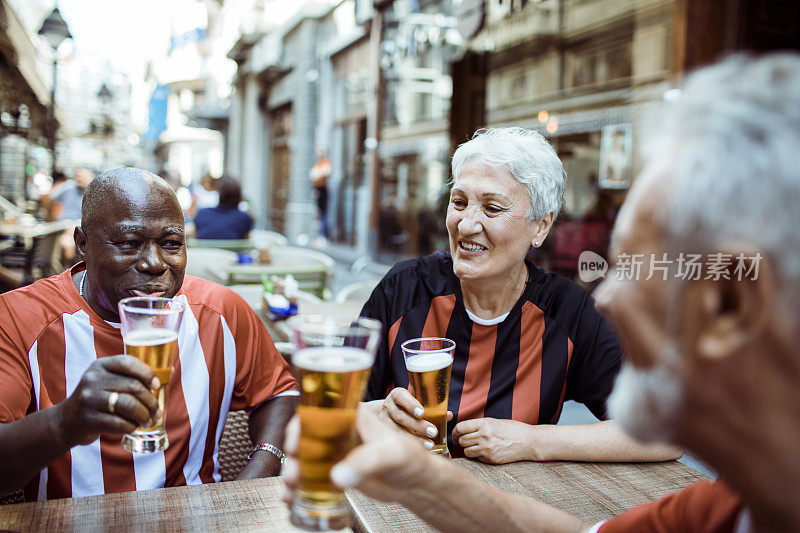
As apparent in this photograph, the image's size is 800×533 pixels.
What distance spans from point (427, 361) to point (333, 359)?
0.64m

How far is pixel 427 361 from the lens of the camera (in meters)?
1.47

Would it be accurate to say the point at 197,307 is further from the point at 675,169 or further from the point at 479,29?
the point at 479,29

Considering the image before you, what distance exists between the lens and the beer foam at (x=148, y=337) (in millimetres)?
1214

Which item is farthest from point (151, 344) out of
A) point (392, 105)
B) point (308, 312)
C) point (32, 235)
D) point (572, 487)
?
point (392, 105)

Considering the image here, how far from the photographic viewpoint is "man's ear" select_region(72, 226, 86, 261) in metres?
1.71

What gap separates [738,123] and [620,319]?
0.77ft

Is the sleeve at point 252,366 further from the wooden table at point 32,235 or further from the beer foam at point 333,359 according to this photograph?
the wooden table at point 32,235

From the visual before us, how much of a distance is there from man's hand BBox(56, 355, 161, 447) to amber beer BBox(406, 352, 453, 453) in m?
0.60

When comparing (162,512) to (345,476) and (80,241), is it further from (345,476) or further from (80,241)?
(80,241)

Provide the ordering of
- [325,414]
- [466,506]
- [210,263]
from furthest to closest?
1. [210,263]
2. [466,506]
3. [325,414]

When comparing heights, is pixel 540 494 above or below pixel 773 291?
below

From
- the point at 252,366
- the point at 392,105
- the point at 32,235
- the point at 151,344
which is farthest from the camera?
the point at 392,105

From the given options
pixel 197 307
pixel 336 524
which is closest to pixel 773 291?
pixel 336 524

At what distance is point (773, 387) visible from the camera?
58 centimetres
